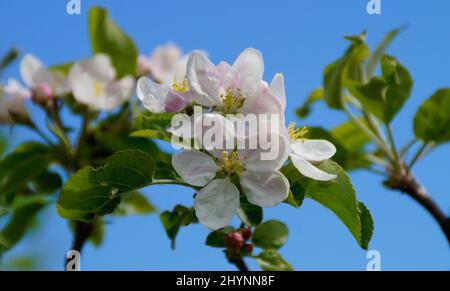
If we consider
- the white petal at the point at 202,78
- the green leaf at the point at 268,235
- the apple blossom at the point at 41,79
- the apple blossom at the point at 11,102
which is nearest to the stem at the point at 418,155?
the green leaf at the point at 268,235

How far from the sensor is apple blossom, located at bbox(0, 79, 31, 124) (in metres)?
1.85

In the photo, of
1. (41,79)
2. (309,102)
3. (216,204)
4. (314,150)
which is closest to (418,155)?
(309,102)

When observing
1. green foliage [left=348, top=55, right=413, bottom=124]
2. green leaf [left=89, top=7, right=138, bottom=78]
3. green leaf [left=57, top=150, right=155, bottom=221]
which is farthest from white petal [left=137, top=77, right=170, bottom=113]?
green leaf [left=89, top=7, right=138, bottom=78]

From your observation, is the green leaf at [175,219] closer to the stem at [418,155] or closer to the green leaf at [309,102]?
the stem at [418,155]

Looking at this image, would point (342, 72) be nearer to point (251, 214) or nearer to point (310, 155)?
point (251, 214)

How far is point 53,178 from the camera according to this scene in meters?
1.76

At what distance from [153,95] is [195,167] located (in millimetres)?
176

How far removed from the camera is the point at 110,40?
194 centimetres

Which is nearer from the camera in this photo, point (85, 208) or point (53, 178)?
point (85, 208)

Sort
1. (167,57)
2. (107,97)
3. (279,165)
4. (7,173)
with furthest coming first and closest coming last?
(167,57), (107,97), (7,173), (279,165)

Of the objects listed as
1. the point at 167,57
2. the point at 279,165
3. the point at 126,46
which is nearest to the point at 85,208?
the point at 279,165

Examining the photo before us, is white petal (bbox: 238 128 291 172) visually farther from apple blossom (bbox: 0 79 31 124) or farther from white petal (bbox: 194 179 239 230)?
apple blossom (bbox: 0 79 31 124)
